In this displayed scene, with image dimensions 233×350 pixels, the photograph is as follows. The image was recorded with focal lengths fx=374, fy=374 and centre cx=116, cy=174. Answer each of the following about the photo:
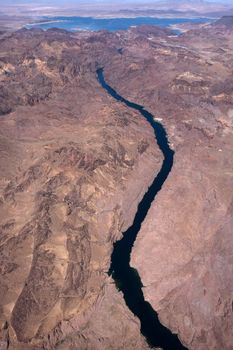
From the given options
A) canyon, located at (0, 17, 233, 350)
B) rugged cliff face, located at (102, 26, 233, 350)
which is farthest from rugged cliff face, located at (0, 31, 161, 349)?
rugged cliff face, located at (102, 26, 233, 350)

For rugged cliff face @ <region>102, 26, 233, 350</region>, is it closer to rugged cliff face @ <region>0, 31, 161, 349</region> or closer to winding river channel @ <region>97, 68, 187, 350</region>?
winding river channel @ <region>97, 68, 187, 350</region>

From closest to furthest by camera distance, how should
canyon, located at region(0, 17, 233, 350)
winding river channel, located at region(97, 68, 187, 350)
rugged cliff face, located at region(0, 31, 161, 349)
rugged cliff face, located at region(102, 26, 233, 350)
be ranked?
rugged cliff face, located at region(0, 31, 161, 349)
canyon, located at region(0, 17, 233, 350)
winding river channel, located at region(97, 68, 187, 350)
rugged cliff face, located at region(102, 26, 233, 350)

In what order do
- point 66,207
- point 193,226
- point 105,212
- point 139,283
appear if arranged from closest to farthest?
point 139,283, point 193,226, point 66,207, point 105,212

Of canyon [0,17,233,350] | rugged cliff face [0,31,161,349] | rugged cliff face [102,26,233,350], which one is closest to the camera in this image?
rugged cliff face [0,31,161,349]

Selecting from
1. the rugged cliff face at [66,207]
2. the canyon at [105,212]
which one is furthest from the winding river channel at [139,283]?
the rugged cliff face at [66,207]

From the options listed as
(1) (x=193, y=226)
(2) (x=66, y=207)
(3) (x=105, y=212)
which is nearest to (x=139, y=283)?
(1) (x=193, y=226)

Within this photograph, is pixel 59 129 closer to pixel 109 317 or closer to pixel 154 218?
pixel 154 218

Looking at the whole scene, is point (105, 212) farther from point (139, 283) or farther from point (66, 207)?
point (139, 283)

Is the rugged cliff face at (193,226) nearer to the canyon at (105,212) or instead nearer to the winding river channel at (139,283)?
the canyon at (105,212)
